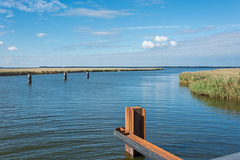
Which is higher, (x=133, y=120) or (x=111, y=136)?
(x=133, y=120)

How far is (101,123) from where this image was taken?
11.2 m

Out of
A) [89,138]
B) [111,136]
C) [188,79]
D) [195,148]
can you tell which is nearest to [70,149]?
[89,138]

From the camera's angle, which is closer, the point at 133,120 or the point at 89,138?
the point at 133,120

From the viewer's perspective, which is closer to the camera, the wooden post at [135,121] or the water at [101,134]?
the wooden post at [135,121]

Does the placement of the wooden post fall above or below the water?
above

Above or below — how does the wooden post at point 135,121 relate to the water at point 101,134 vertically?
above

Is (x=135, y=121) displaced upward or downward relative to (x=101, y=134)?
upward

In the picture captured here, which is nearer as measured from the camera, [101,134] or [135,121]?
[135,121]

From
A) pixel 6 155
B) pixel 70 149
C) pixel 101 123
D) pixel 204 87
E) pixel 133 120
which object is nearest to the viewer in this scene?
pixel 133 120

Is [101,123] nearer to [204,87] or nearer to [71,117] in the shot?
[71,117]

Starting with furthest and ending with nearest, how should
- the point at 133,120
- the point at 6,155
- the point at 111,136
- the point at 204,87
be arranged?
the point at 204,87 < the point at 111,136 < the point at 6,155 < the point at 133,120

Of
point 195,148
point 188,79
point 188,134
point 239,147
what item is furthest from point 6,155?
point 188,79

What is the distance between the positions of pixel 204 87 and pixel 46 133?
Answer: 17.8 meters

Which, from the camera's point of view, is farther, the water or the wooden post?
the water
